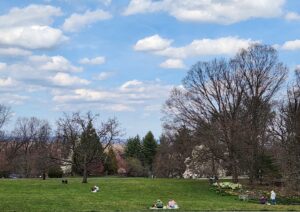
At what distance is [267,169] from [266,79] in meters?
10.2

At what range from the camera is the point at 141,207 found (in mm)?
31938

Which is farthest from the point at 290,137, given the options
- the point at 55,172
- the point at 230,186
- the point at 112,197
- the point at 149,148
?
the point at 149,148

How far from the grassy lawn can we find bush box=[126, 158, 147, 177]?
46865 millimetres

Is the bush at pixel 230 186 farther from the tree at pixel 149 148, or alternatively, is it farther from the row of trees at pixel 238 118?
the tree at pixel 149 148

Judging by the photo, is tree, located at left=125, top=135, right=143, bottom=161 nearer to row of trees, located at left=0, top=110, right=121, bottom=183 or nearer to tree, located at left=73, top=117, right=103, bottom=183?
row of trees, located at left=0, top=110, right=121, bottom=183

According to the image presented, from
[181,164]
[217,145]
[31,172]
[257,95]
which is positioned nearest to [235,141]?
[217,145]

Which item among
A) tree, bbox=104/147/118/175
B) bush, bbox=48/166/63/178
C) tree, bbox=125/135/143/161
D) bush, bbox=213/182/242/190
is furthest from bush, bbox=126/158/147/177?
bush, bbox=213/182/242/190

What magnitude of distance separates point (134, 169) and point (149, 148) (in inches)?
423

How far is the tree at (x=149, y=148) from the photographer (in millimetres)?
113188

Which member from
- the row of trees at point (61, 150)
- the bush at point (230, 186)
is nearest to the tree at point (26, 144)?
the row of trees at point (61, 150)

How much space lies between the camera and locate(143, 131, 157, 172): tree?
113 metres

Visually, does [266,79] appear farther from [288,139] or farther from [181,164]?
[181,164]

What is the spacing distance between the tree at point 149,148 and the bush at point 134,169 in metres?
5.58

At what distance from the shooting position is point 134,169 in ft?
343
